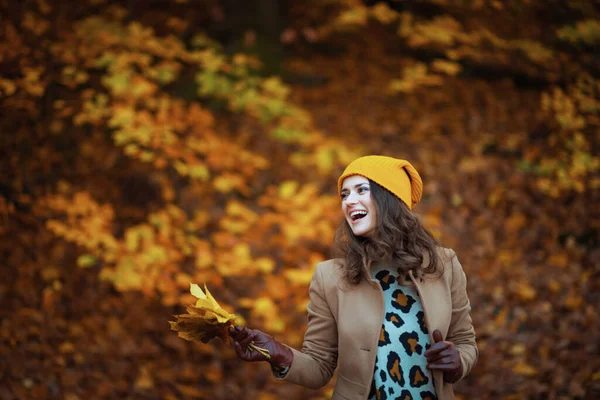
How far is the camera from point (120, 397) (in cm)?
444

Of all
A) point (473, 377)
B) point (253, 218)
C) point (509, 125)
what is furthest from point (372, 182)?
point (509, 125)

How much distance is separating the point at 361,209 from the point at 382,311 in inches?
17.7

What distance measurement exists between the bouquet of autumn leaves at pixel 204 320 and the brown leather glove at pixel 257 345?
20 millimetres

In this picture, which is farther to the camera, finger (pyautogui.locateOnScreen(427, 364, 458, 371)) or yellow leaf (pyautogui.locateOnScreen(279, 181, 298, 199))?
yellow leaf (pyautogui.locateOnScreen(279, 181, 298, 199))

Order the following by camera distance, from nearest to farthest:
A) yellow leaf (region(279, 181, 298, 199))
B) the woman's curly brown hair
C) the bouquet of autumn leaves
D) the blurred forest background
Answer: the bouquet of autumn leaves → the woman's curly brown hair → the blurred forest background → yellow leaf (region(279, 181, 298, 199))

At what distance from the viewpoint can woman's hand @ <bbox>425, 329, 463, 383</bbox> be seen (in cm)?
215

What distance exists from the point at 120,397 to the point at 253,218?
2472mm

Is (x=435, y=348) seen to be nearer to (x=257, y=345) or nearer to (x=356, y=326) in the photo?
(x=356, y=326)

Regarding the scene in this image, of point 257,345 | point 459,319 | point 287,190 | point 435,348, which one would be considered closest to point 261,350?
point 257,345

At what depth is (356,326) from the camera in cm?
225

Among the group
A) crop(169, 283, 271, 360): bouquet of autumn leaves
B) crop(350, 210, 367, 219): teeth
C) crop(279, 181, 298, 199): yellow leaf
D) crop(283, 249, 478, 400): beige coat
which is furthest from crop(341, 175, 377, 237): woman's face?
crop(279, 181, 298, 199): yellow leaf

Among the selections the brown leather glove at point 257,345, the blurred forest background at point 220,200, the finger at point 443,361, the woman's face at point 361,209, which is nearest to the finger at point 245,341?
the brown leather glove at point 257,345

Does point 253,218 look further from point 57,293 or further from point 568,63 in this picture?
point 568,63

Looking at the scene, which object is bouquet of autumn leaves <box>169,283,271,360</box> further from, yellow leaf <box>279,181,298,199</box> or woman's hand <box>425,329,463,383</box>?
yellow leaf <box>279,181,298,199</box>
